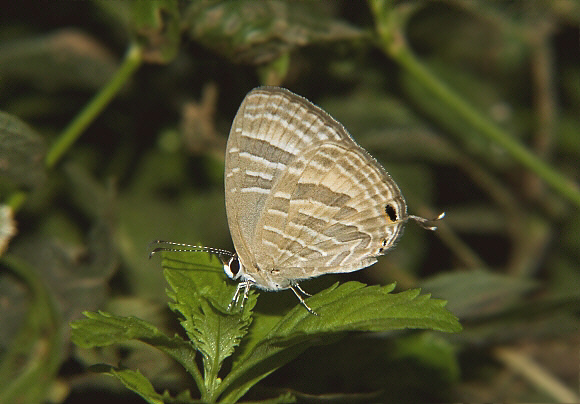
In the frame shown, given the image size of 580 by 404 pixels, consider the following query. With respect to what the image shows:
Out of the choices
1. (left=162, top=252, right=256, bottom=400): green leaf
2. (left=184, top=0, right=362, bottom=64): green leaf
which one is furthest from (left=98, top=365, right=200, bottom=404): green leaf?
(left=184, top=0, right=362, bottom=64): green leaf

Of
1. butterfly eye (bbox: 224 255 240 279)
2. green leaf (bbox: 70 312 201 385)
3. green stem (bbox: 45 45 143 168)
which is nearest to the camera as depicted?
green leaf (bbox: 70 312 201 385)

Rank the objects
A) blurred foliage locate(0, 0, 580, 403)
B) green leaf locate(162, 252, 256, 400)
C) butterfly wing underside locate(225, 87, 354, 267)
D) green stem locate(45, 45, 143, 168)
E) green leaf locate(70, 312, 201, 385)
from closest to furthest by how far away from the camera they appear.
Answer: green leaf locate(70, 312, 201, 385)
green leaf locate(162, 252, 256, 400)
butterfly wing underside locate(225, 87, 354, 267)
blurred foliage locate(0, 0, 580, 403)
green stem locate(45, 45, 143, 168)

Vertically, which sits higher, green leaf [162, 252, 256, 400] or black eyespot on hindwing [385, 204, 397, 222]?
black eyespot on hindwing [385, 204, 397, 222]

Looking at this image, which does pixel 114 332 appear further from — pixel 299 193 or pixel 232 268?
pixel 299 193

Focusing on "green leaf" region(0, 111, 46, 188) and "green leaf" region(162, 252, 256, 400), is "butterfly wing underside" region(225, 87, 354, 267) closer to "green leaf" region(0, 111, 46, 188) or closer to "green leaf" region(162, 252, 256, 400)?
"green leaf" region(162, 252, 256, 400)

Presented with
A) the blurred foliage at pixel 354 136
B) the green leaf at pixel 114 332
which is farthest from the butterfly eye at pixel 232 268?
the green leaf at pixel 114 332

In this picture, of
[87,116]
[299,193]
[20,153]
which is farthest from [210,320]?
[87,116]

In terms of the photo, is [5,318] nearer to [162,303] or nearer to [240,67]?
[162,303]

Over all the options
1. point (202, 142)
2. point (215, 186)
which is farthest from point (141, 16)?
point (215, 186)
